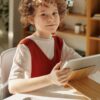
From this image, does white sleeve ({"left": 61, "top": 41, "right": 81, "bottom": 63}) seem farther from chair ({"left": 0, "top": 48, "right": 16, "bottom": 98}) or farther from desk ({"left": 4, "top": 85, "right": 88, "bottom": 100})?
chair ({"left": 0, "top": 48, "right": 16, "bottom": 98})

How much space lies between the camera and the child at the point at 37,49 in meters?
1.26

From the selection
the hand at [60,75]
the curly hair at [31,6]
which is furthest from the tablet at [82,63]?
the curly hair at [31,6]

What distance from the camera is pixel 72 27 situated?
11.6 feet

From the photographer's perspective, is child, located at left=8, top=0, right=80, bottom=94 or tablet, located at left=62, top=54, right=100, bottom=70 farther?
child, located at left=8, top=0, right=80, bottom=94

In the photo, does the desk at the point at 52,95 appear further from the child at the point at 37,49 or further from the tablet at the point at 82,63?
the tablet at the point at 82,63

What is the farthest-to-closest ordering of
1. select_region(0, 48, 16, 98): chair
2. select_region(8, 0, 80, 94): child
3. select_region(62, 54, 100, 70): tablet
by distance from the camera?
select_region(0, 48, 16, 98): chair → select_region(8, 0, 80, 94): child → select_region(62, 54, 100, 70): tablet

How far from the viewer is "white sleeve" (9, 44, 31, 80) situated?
50.1 inches

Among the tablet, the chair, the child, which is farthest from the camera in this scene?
the chair

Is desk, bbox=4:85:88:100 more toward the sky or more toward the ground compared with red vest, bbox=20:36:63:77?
more toward the ground

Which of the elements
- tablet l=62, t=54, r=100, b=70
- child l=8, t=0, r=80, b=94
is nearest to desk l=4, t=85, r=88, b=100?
child l=8, t=0, r=80, b=94

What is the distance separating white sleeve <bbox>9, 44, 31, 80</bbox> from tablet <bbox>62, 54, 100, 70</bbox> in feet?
0.80

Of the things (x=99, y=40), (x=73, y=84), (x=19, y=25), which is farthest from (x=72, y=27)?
(x=73, y=84)

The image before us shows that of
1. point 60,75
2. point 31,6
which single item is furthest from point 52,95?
point 31,6

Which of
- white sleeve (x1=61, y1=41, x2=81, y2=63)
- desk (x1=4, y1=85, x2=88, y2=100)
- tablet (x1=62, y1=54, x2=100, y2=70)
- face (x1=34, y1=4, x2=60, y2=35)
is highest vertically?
face (x1=34, y1=4, x2=60, y2=35)
